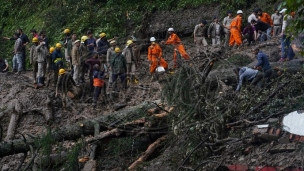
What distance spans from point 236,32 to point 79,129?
7.43 meters

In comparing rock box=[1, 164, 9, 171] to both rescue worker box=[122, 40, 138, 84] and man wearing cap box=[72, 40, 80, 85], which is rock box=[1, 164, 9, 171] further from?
rescue worker box=[122, 40, 138, 84]

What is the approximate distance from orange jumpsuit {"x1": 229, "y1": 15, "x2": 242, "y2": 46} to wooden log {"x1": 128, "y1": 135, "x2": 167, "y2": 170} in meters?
7.17

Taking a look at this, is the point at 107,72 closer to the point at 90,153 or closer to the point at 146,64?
the point at 146,64

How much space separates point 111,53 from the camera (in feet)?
70.7

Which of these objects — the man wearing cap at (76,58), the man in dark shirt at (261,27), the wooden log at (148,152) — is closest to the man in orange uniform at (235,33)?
the man in dark shirt at (261,27)

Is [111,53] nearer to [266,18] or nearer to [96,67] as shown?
[96,67]

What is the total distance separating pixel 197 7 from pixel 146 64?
22.1ft

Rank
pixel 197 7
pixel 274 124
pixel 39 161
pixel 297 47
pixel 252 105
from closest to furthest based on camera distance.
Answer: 1. pixel 274 124
2. pixel 252 105
3. pixel 39 161
4. pixel 297 47
5. pixel 197 7

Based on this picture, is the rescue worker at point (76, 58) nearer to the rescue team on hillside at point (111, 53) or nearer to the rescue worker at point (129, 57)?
the rescue team on hillside at point (111, 53)

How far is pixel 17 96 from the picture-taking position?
23.6 m

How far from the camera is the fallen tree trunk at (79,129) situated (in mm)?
18042

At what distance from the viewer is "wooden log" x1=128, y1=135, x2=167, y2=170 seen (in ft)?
55.2

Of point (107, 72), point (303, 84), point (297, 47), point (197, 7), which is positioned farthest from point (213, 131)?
point (197, 7)

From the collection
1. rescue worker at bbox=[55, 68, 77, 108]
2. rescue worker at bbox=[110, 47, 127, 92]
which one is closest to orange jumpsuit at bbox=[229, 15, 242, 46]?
rescue worker at bbox=[110, 47, 127, 92]
